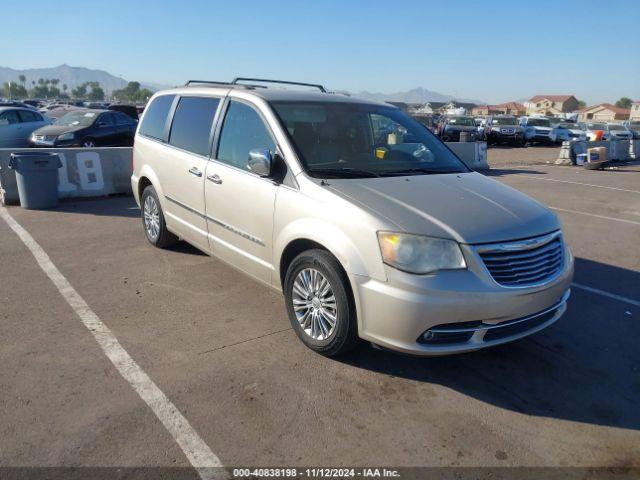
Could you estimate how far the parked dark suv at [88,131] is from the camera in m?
14.4

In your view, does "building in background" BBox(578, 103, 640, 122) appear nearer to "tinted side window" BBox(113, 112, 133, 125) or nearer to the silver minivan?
"tinted side window" BBox(113, 112, 133, 125)

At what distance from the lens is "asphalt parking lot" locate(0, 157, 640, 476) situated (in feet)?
9.13

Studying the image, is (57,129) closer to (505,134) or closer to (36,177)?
(36,177)

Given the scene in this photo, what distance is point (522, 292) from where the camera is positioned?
324 centimetres

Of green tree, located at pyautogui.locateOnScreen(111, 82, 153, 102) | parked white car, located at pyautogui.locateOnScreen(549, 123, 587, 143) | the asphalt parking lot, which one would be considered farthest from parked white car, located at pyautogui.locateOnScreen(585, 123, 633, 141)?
green tree, located at pyautogui.locateOnScreen(111, 82, 153, 102)

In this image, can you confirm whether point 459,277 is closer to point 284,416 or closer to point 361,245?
point 361,245

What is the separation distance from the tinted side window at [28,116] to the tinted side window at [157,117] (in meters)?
11.8

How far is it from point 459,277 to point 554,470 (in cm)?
115

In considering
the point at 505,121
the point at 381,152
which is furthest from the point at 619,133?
the point at 381,152

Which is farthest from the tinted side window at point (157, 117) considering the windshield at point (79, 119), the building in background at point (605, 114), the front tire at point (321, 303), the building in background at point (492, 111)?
the building in background at point (605, 114)

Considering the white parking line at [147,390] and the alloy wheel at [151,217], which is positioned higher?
the alloy wheel at [151,217]

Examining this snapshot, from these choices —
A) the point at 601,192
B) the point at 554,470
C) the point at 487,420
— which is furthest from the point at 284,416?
the point at 601,192

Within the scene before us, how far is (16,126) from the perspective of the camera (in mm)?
15242

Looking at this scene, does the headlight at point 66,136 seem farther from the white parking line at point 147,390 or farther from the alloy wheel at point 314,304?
the alloy wheel at point 314,304
